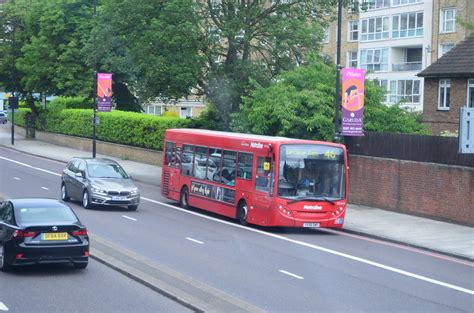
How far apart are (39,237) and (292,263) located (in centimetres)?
580

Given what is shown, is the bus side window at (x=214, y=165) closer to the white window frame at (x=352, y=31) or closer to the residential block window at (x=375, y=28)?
the residential block window at (x=375, y=28)

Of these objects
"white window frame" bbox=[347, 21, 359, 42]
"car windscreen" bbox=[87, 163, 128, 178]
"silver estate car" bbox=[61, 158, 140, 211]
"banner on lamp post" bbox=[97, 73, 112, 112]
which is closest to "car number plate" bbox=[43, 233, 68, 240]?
"silver estate car" bbox=[61, 158, 140, 211]

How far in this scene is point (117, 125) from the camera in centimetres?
5628

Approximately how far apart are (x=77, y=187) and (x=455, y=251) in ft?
45.2

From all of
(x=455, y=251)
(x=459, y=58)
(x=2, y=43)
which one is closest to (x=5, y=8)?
(x=2, y=43)

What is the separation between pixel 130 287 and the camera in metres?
14.9

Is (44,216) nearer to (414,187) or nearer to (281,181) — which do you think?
(281,181)

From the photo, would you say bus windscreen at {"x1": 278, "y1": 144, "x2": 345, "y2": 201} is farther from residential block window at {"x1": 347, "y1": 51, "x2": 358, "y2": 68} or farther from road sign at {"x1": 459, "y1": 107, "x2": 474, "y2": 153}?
residential block window at {"x1": 347, "y1": 51, "x2": 358, "y2": 68}

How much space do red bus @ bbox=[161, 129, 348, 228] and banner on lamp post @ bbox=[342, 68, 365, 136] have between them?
13.4 feet

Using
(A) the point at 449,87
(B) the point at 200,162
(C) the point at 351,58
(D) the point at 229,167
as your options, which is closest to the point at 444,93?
(A) the point at 449,87

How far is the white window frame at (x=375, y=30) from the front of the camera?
64438 mm

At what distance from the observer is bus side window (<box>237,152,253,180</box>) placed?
25516mm

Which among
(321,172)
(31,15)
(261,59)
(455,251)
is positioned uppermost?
(31,15)

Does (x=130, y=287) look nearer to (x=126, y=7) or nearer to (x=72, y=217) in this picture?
(x=72, y=217)
